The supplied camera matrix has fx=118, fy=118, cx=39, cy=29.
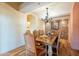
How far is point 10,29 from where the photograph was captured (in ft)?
7.14

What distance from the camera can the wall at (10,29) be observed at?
2.16 m

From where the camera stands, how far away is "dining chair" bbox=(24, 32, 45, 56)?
86.5 inches

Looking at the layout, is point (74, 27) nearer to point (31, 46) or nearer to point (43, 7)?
point (43, 7)

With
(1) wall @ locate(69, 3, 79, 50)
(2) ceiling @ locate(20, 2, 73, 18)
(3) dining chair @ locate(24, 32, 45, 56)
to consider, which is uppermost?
(2) ceiling @ locate(20, 2, 73, 18)

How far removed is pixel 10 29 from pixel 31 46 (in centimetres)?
50

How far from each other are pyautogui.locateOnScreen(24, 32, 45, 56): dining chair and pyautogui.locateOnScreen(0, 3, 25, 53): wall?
9 centimetres

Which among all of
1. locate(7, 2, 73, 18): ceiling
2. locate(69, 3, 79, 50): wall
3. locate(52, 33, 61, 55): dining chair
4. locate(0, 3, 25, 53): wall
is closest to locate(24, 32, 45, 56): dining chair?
locate(0, 3, 25, 53): wall

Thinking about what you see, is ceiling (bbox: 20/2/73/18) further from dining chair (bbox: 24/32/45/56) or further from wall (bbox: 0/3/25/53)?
dining chair (bbox: 24/32/45/56)

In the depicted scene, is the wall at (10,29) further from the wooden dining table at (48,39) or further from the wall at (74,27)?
the wall at (74,27)

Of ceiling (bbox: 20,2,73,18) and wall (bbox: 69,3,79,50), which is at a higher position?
ceiling (bbox: 20,2,73,18)

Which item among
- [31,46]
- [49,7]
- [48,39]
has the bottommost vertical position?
[31,46]

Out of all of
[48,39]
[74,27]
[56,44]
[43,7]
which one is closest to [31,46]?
[48,39]

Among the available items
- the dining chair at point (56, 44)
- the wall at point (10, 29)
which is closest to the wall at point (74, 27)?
the dining chair at point (56, 44)

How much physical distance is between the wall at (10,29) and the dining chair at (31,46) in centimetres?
9
